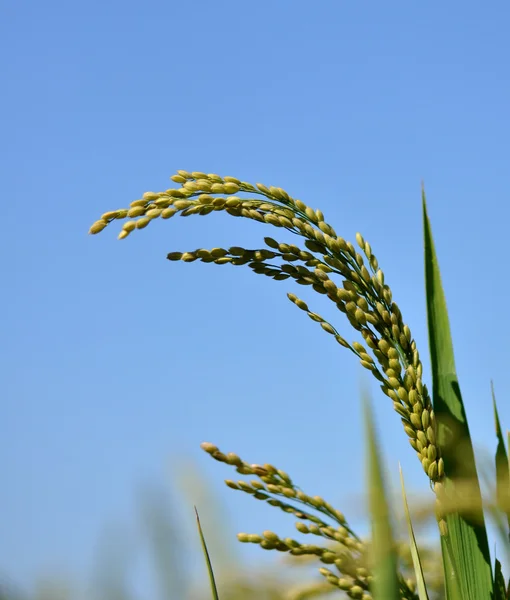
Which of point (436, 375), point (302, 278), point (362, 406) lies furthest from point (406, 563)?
point (362, 406)

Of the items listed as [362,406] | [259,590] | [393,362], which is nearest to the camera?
[362,406]

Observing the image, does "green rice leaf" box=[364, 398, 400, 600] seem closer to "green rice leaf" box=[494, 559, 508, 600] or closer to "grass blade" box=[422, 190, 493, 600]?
"grass blade" box=[422, 190, 493, 600]

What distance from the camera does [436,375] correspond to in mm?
1575

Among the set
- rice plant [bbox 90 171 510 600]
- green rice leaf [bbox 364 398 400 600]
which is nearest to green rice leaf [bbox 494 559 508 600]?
rice plant [bbox 90 171 510 600]

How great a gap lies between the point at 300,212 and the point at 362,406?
106 centimetres

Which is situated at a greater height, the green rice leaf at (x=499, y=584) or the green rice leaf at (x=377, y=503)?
the green rice leaf at (x=377, y=503)

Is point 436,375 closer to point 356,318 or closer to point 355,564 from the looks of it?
point 356,318

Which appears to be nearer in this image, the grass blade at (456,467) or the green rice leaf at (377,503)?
the green rice leaf at (377,503)

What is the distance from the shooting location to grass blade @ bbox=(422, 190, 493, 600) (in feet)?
4.78

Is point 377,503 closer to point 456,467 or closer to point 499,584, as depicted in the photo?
point 456,467

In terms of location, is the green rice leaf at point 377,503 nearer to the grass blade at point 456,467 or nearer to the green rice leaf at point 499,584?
the grass blade at point 456,467

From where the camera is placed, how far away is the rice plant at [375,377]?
143 centimetres

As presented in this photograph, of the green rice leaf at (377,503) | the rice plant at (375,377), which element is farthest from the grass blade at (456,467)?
the green rice leaf at (377,503)

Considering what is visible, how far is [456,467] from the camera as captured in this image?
1489 millimetres
